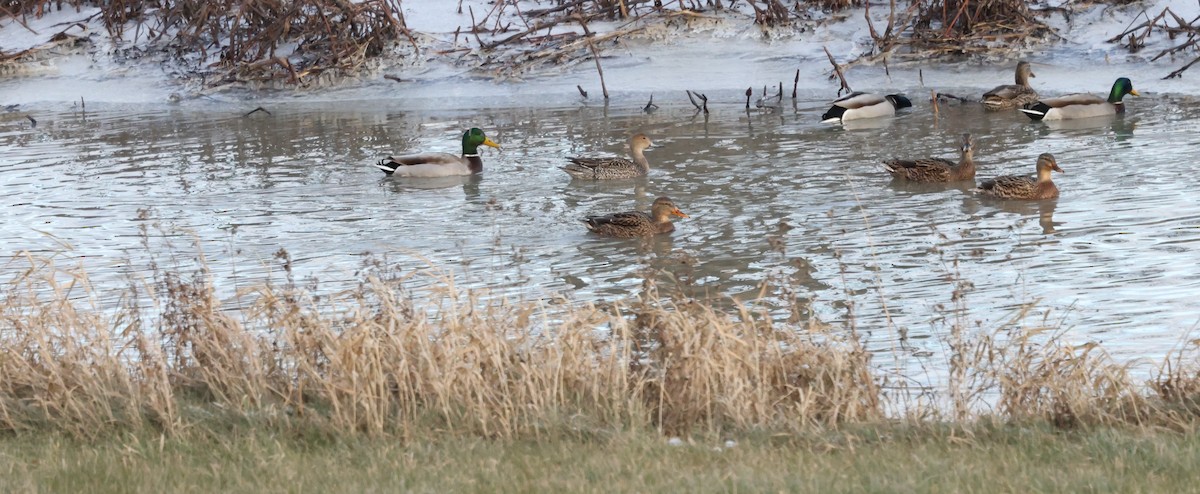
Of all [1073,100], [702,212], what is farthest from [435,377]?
[1073,100]

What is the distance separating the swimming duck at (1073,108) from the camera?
1827cm

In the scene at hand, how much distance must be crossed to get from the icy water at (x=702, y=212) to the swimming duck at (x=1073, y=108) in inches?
7.9

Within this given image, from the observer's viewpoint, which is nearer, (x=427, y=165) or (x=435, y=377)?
(x=435, y=377)

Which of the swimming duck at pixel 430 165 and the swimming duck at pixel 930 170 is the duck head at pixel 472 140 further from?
the swimming duck at pixel 930 170

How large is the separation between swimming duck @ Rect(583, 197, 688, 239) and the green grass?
6.01 m

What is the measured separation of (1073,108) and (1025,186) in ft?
18.4

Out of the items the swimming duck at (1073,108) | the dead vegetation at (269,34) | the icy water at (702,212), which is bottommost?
the icy water at (702,212)

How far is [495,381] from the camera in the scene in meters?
7.04

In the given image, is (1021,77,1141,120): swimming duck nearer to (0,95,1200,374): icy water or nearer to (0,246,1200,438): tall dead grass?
(0,95,1200,374): icy water

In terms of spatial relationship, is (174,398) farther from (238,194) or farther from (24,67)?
(24,67)

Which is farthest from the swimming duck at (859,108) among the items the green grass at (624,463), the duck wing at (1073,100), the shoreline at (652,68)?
the green grass at (624,463)

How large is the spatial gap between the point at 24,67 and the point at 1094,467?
2495cm

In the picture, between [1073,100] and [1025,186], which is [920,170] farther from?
[1073,100]

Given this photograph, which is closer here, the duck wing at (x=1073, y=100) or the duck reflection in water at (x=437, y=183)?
the duck reflection in water at (x=437, y=183)
